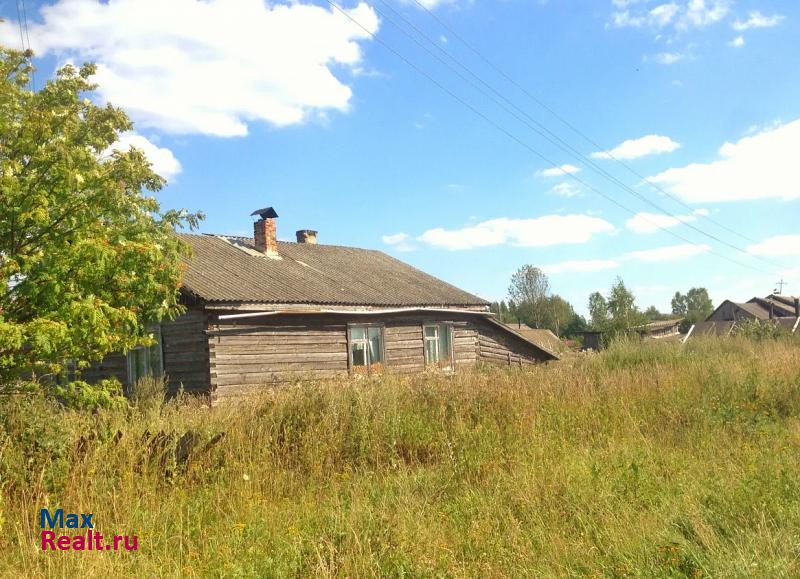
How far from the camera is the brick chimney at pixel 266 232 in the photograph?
22.4 meters

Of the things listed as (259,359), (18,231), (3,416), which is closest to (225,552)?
(3,416)

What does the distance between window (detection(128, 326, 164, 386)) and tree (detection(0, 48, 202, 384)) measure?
30.8ft

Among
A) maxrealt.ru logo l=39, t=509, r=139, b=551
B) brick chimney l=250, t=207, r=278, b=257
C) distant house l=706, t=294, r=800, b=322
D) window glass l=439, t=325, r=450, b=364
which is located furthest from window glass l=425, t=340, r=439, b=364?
distant house l=706, t=294, r=800, b=322

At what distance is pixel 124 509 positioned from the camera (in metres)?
5.18

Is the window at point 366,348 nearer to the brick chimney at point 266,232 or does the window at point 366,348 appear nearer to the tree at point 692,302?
the brick chimney at point 266,232

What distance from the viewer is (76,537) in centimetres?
470

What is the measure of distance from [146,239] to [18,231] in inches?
54.9

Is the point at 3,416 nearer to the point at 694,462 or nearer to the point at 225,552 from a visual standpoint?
the point at 225,552

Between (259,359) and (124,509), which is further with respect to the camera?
(259,359)

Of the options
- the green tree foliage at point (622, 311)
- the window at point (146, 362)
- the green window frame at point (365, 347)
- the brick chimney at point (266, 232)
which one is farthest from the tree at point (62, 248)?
the green tree foliage at point (622, 311)

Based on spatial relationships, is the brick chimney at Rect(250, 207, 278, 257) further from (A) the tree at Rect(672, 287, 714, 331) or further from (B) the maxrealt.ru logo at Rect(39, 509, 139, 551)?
(A) the tree at Rect(672, 287, 714, 331)

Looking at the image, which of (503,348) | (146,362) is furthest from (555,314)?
(146,362)

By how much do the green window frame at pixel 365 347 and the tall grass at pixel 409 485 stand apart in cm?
1067

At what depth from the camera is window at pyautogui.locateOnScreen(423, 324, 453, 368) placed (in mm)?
22656
